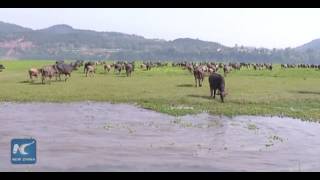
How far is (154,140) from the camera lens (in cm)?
1567

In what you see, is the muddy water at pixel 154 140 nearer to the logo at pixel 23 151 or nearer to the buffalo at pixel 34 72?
the logo at pixel 23 151

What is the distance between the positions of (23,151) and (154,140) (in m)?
6.69

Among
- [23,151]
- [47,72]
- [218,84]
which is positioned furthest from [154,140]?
[47,72]

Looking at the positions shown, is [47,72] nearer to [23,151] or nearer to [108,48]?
[23,151]

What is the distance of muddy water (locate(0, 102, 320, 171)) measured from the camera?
39.9ft

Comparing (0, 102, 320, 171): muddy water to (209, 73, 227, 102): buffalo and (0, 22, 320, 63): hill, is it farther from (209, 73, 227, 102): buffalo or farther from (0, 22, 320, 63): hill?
(0, 22, 320, 63): hill

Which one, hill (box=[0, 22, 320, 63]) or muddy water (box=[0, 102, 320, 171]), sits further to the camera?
hill (box=[0, 22, 320, 63])

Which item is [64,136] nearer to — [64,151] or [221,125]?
[64,151]

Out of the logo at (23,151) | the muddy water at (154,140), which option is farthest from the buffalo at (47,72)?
the logo at (23,151)

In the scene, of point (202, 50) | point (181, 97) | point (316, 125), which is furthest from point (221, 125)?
point (202, 50)

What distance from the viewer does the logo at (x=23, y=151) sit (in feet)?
30.7

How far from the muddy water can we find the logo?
0.71 meters

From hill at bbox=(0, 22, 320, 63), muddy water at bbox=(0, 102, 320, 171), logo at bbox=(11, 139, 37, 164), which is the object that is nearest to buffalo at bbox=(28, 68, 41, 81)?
hill at bbox=(0, 22, 320, 63)

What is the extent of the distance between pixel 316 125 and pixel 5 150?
39.5ft
